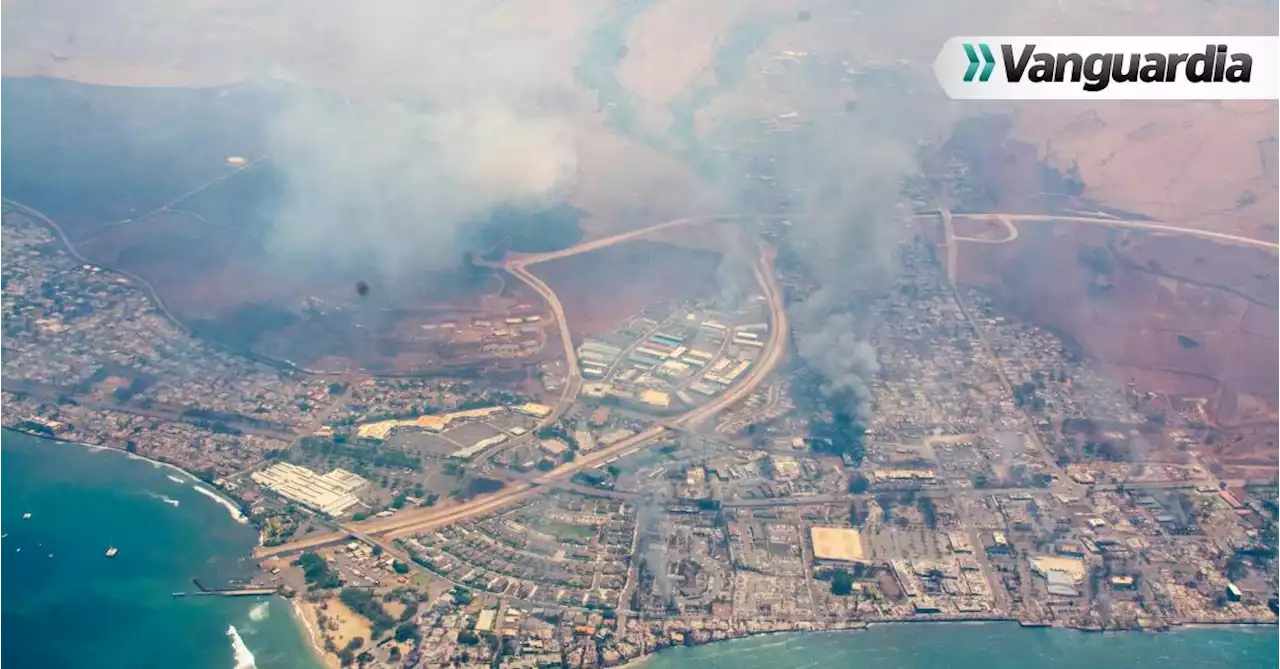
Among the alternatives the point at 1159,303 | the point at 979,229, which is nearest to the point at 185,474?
the point at 979,229

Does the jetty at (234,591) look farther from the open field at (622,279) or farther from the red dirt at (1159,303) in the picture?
the red dirt at (1159,303)

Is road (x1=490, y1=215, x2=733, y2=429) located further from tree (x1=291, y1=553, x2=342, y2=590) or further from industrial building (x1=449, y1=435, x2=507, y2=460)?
tree (x1=291, y1=553, x2=342, y2=590)

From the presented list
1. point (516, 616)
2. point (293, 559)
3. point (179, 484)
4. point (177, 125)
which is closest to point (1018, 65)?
point (516, 616)

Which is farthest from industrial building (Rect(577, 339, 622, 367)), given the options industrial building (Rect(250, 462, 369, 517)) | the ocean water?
the ocean water

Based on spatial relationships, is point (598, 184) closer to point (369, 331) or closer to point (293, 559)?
point (369, 331)

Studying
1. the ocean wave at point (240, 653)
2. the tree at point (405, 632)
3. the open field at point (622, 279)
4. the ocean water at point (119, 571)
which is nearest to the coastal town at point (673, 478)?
the tree at point (405, 632)

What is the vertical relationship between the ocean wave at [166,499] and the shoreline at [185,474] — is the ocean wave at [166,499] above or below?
below
